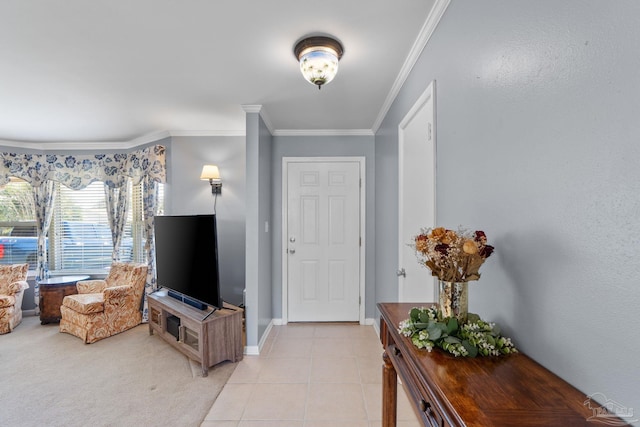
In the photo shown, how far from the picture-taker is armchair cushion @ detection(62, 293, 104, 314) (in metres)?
3.08

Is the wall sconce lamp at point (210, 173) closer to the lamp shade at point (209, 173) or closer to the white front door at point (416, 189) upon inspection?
the lamp shade at point (209, 173)

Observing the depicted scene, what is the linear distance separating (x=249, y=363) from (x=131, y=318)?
179 centimetres

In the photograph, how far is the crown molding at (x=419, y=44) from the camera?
1.49 metres

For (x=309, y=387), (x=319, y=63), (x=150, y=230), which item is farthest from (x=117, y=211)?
(x=319, y=63)

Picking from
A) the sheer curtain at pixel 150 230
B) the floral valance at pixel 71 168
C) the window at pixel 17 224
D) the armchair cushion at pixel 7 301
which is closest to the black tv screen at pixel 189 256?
the sheer curtain at pixel 150 230

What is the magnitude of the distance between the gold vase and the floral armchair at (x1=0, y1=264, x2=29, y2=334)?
15.5 feet

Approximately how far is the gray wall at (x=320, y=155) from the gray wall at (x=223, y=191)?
1.53 ft

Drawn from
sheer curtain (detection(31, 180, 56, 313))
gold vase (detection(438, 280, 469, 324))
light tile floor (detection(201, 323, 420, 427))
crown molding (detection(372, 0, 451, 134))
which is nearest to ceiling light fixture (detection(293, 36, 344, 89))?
crown molding (detection(372, 0, 451, 134))

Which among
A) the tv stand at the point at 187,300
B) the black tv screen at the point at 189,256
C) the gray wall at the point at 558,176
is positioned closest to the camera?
the gray wall at the point at 558,176

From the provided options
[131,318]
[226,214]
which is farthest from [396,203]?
[131,318]

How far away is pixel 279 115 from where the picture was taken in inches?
121

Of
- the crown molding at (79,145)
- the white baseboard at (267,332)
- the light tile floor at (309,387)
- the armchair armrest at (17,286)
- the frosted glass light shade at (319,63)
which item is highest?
the crown molding at (79,145)

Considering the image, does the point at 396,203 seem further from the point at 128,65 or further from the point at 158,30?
the point at 128,65

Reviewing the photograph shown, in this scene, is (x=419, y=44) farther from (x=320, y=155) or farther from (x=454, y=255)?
(x=320, y=155)
